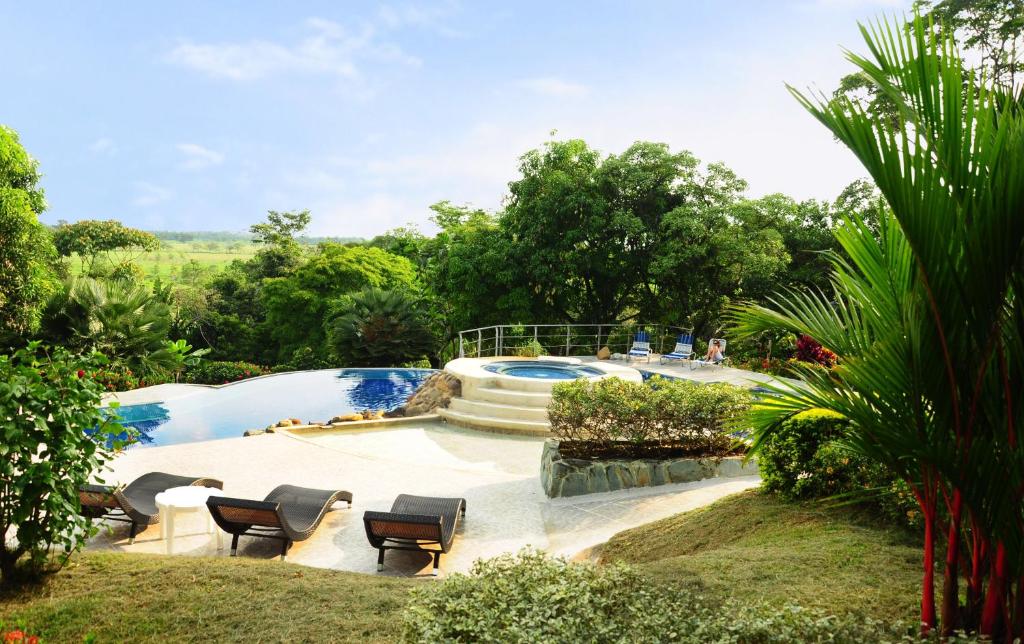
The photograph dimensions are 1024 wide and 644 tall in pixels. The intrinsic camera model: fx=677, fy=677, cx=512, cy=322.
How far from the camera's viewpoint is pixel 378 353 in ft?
69.7

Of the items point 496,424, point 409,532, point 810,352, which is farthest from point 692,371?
point 409,532

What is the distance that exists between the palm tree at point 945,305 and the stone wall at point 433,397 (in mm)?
10771

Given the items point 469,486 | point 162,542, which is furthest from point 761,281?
point 162,542

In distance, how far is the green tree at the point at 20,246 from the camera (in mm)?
15555

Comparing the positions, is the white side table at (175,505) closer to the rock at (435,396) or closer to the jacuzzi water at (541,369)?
the rock at (435,396)

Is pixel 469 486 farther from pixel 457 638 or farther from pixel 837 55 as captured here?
pixel 837 55

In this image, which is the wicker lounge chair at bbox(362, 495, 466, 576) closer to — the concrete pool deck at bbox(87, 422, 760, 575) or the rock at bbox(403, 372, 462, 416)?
the concrete pool deck at bbox(87, 422, 760, 575)

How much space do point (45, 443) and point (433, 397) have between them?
9614mm

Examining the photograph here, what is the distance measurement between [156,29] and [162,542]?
15895 centimetres

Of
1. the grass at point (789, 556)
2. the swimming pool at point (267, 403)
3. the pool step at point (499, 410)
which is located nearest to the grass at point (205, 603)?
the grass at point (789, 556)

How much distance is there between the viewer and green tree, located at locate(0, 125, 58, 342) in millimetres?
15555

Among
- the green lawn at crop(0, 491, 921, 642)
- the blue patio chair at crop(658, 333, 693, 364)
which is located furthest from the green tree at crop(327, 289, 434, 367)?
the green lawn at crop(0, 491, 921, 642)

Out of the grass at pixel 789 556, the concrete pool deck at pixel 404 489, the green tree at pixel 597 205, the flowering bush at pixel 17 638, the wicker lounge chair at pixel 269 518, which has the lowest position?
the concrete pool deck at pixel 404 489

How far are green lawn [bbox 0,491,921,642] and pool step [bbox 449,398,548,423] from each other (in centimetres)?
730
